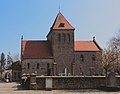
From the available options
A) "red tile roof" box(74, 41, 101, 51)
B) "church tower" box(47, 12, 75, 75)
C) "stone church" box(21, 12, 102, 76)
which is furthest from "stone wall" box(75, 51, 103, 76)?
"church tower" box(47, 12, 75, 75)

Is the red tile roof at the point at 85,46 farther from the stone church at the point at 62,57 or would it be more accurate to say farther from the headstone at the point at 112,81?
the headstone at the point at 112,81

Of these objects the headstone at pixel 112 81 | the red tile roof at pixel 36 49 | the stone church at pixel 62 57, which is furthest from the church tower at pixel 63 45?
the headstone at pixel 112 81

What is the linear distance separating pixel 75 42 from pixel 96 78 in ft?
124

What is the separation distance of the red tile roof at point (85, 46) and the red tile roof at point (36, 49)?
7270 mm

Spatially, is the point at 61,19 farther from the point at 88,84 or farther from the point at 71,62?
the point at 88,84

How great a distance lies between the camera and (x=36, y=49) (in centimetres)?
7600

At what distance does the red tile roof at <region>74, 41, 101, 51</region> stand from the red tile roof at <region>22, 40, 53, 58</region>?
23.9 ft

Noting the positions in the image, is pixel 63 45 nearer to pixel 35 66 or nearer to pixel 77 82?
pixel 35 66

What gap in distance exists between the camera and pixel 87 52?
74.7 metres

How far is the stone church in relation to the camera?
72.1 m

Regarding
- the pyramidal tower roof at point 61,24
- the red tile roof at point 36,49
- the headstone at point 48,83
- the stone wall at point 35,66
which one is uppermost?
the pyramidal tower roof at point 61,24

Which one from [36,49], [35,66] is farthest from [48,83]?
[36,49]

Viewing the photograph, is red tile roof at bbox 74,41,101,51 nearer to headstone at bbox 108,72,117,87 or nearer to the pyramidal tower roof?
the pyramidal tower roof

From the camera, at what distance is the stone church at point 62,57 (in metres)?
72.1
